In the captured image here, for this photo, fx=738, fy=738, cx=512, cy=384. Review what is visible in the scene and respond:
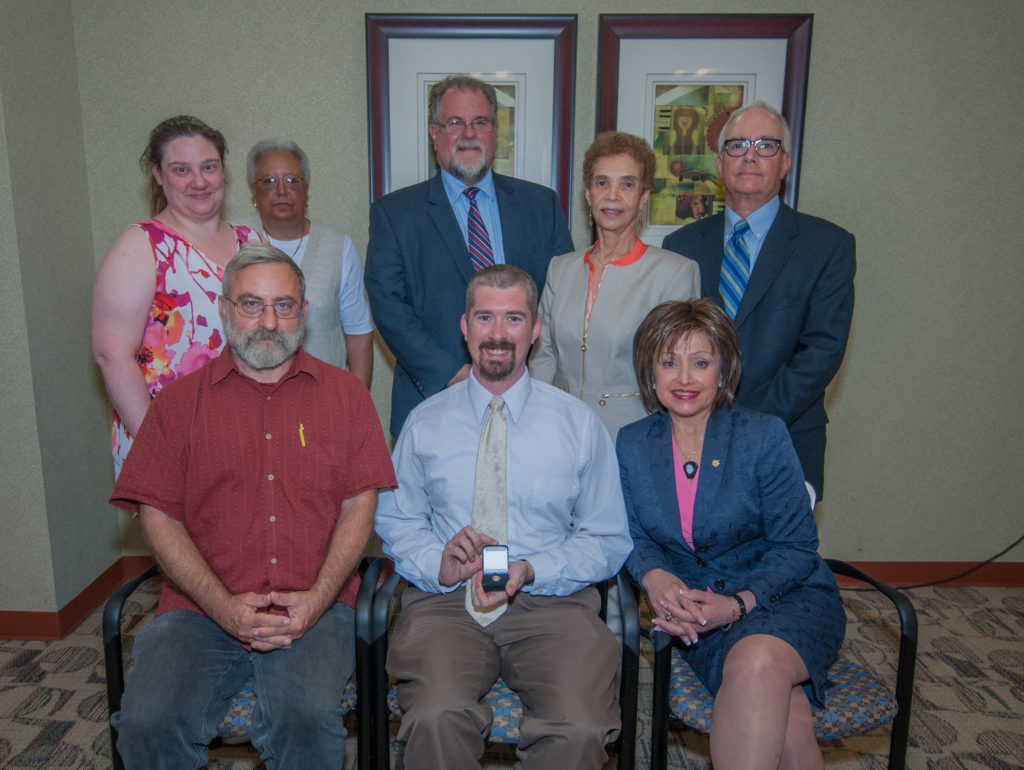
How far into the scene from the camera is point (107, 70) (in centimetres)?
344

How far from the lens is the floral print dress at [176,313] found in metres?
2.40

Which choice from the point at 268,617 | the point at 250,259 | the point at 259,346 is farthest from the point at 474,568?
the point at 250,259

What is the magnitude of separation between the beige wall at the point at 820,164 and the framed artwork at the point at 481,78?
100 millimetres

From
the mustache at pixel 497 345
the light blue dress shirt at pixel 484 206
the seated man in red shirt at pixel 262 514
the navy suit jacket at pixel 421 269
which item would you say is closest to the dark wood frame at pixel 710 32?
the light blue dress shirt at pixel 484 206

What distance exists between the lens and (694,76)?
3.46m

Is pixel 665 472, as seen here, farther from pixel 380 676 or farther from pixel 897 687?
pixel 380 676

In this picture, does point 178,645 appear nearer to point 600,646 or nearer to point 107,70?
point 600,646

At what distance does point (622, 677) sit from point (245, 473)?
1143mm

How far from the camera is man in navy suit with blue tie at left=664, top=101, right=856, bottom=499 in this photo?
259 cm

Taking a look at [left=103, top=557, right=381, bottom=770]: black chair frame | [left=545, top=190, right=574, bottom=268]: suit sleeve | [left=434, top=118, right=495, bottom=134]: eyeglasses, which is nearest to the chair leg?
[left=103, top=557, right=381, bottom=770]: black chair frame

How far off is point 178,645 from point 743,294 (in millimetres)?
2114

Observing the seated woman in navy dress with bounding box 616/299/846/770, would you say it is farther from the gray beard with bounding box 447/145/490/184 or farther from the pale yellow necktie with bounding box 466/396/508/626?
the gray beard with bounding box 447/145/490/184

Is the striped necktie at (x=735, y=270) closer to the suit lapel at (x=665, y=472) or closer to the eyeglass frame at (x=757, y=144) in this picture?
the eyeglass frame at (x=757, y=144)

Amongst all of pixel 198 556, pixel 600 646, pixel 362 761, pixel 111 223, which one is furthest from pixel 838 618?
pixel 111 223
